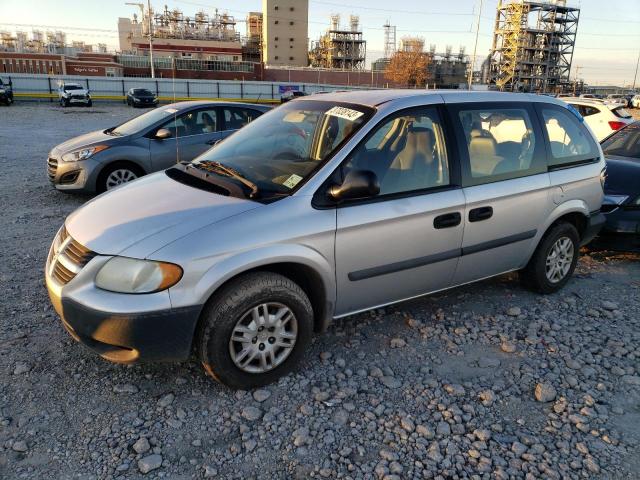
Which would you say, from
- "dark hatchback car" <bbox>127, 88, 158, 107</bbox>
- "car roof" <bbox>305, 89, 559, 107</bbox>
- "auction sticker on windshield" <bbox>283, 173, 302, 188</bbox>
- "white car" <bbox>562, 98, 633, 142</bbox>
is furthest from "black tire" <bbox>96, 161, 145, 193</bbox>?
"dark hatchback car" <bbox>127, 88, 158, 107</bbox>

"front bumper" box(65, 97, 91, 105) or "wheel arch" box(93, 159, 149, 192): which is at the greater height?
"wheel arch" box(93, 159, 149, 192)

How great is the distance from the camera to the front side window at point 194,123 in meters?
8.09

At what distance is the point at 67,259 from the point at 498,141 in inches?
127

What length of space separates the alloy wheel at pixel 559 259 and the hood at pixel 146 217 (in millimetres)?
2907

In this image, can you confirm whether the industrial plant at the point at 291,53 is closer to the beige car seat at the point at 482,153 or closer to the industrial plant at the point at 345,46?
the industrial plant at the point at 345,46

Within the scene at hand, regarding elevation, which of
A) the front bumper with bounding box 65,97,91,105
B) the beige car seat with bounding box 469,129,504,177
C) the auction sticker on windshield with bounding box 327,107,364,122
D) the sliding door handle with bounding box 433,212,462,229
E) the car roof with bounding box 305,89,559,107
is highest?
the car roof with bounding box 305,89,559,107

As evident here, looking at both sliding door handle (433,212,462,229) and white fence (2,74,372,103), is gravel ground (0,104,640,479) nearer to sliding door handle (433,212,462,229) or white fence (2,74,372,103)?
sliding door handle (433,212,462,229)

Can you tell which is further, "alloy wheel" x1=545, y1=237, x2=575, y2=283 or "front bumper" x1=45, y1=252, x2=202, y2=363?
"alloy wheel" x1=545, y1=237, x2=575, y2=283

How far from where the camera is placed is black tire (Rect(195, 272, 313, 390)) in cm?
291

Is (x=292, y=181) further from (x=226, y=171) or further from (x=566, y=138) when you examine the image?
(x=566, y=138)

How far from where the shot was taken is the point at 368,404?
10.1 feet

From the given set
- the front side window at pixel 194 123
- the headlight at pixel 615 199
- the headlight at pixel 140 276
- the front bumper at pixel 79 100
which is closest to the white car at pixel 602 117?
the headlight at pixel 615 199

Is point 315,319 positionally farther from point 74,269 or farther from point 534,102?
point 534,102

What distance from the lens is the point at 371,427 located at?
2.89 metres
